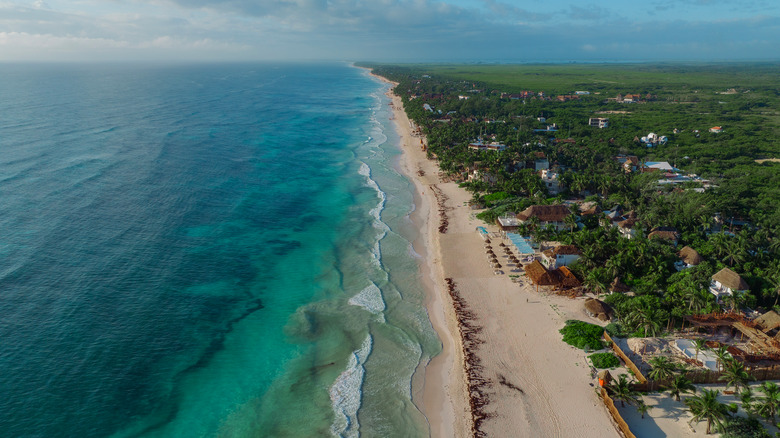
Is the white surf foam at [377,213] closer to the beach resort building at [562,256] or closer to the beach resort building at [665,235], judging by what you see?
the beach resort building at [562,256]

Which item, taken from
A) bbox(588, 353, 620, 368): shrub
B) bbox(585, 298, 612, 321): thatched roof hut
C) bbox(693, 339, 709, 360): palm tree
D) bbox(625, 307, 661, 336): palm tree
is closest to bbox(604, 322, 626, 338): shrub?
bbox(625, 307, 661, 336): palm tree

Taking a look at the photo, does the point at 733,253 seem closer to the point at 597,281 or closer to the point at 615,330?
the point at 597,281

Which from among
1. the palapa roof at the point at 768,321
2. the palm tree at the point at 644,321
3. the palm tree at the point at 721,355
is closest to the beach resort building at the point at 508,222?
the palm tree at the point at 644,321

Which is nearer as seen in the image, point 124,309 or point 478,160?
point 124,309

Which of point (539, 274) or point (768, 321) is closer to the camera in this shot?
point (768, 321)

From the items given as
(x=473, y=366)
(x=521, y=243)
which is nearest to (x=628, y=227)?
(x=521, y=243)

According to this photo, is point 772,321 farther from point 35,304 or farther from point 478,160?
point 35,304

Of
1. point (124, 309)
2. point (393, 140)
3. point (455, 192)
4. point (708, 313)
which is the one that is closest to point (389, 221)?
point (455, 192)
